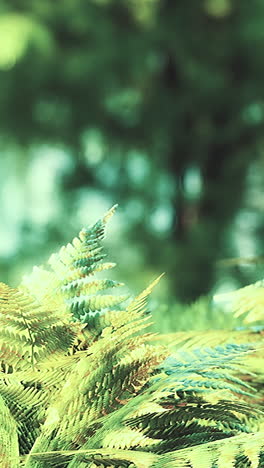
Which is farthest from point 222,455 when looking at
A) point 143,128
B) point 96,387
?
point 143,128

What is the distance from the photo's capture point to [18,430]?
0.24 metres

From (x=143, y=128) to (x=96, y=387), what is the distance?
4.37 meters

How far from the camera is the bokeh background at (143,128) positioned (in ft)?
12.3

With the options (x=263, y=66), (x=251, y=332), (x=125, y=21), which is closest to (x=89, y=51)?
(x=125, y=21)

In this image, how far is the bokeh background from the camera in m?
3.76

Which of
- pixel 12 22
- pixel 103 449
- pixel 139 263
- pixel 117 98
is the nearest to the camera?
pixel 103 449

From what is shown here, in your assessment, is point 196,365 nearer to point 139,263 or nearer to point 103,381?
point 103,381

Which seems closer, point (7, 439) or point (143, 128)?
point (7, 439)

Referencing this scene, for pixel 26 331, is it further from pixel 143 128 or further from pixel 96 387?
pixel 143 128

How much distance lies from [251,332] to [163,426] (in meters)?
0.19

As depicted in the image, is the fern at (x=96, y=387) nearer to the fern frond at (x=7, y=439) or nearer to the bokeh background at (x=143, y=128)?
the fern frond at (x=7, y=439)

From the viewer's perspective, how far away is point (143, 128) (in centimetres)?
453

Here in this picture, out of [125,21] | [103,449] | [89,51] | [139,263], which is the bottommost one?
[103,449]

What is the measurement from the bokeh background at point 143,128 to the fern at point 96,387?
124 inches
